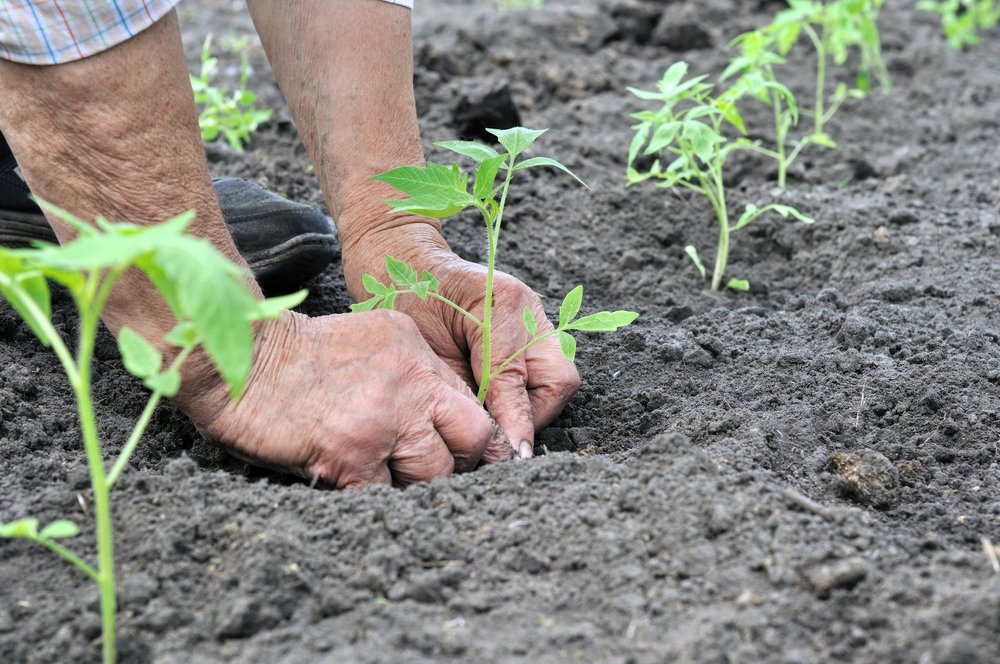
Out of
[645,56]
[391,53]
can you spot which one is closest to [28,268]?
[391,53]

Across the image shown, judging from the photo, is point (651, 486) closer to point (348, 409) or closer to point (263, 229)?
point (348, 409)

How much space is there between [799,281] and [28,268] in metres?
2.22

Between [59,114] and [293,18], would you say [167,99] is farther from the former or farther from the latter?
[293,18]

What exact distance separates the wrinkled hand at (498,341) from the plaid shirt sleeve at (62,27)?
0.77m

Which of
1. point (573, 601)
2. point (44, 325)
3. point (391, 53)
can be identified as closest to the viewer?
point (44, 325)

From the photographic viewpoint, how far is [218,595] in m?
1.62

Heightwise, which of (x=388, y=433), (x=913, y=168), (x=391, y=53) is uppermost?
(x=391, y=53)

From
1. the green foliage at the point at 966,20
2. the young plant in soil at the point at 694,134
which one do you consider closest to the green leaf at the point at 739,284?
the young plant in soil at the point at 694,134

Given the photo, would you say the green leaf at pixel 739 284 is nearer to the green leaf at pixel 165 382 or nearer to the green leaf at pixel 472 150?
the green leaf at pixel 472 150

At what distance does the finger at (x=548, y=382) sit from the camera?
→ 229cm

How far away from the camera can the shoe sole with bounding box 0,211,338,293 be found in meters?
2.74

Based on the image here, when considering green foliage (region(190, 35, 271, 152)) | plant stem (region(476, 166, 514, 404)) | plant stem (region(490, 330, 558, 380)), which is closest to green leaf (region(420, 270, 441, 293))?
plant stem (region(476, 166, 514, 404))

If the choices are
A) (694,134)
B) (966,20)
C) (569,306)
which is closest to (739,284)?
(694,134)

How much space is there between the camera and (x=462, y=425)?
2.09m
